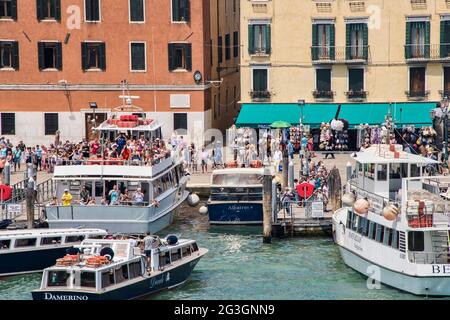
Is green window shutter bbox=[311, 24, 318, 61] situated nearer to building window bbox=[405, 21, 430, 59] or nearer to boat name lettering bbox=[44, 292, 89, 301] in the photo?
building window bbox=[405, 21, 430, 59]

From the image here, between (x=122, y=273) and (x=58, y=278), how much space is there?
2.36 m

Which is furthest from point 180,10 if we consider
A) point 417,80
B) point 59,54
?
point 417,80

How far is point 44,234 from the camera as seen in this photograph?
39.1m

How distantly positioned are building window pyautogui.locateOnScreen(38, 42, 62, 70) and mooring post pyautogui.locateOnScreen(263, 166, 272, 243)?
22.0 metres

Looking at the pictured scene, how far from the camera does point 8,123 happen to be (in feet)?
205

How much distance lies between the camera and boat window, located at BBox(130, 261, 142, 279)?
34406 mm

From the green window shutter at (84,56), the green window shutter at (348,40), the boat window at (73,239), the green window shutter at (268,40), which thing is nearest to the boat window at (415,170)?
the boat window at (73,239)

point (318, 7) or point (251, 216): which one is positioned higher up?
point (318, 7)

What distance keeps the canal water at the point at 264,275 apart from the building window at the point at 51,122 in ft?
62.0

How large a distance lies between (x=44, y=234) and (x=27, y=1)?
25.0 metres

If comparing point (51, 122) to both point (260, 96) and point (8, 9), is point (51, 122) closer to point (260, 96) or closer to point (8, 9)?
point (8, 9)

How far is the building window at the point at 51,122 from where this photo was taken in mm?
62250
